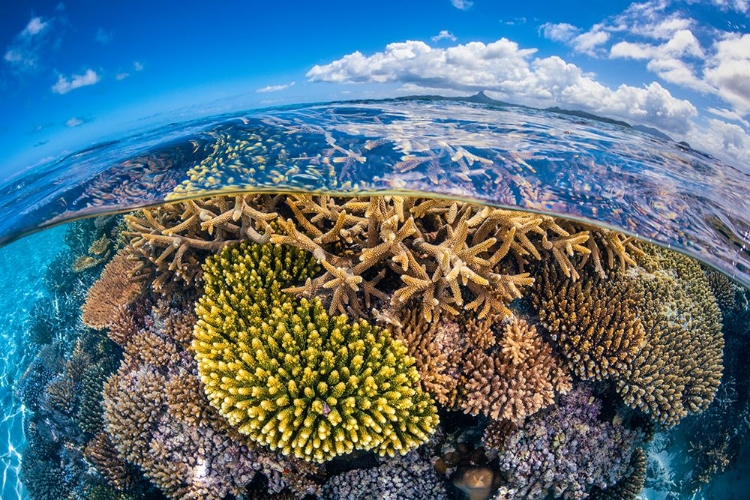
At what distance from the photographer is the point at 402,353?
12.3 feet

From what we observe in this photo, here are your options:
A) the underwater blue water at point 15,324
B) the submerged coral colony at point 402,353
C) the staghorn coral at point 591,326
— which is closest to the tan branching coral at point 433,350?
the submerged coral colony at point 402,353

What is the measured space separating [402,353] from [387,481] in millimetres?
1717

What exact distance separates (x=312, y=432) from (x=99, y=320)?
187 inches

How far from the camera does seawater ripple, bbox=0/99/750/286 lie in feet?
16.2

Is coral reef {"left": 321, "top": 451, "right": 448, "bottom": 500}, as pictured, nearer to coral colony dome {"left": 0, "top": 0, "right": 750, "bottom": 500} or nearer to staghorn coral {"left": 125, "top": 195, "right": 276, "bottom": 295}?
coral colony dome {"left": 0, "top": 0, "right": 750, "bottom": 500}

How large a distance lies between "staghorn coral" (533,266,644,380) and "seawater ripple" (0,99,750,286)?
1.02m

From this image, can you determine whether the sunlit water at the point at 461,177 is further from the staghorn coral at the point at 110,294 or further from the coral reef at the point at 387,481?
the staghorn coral at the point at 110,294

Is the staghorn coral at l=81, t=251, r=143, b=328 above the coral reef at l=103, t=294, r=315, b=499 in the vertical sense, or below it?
above

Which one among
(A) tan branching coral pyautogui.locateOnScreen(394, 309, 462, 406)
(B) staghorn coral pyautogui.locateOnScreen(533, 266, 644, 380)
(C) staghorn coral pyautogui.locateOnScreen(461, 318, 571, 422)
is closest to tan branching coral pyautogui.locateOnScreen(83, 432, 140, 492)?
(A) tan branching coral pyautogui.locateOnScreen(394, 309, 462, 406)

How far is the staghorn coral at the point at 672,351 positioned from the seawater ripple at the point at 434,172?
560mm

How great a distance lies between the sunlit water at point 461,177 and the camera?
4.96 metres

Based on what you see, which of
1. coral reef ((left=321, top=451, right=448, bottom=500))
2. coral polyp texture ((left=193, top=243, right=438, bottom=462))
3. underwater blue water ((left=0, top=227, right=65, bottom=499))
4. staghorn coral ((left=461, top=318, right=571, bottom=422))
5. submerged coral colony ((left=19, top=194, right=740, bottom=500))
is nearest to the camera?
coral polyp texture ((left=193, top=243, right=438, bottom=462))

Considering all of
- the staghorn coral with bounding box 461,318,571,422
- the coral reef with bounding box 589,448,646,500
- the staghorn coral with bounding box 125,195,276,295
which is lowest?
the coral reef with bounding box 589,448,646,500

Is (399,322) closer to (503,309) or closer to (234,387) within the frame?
(503,309)
